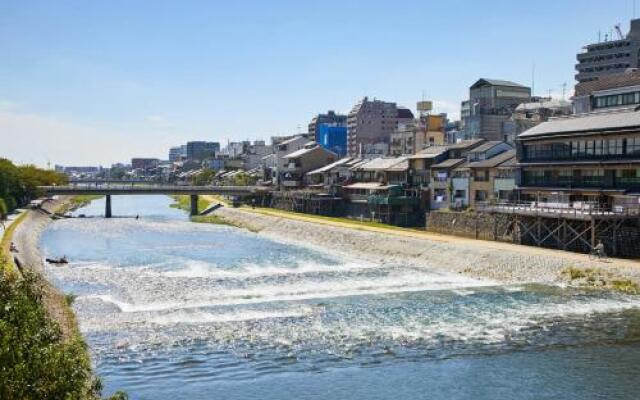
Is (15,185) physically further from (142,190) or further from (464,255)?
(464,255)

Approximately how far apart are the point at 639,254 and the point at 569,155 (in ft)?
36.5

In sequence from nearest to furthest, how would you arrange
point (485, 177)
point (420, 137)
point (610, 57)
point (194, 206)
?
1. point (485, 177)
2. point (420, 137)
3. point (194, 206)
4. point (610, 57)

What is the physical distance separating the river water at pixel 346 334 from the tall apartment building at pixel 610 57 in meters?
84.5

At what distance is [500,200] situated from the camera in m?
55.6

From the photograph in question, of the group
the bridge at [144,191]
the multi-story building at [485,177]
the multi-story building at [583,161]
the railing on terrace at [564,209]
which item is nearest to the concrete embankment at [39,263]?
the bridge at [144,191]

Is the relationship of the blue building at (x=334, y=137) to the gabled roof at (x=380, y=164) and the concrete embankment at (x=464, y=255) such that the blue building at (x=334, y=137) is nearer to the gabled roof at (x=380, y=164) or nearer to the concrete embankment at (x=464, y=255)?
the gabled roof at (x=380, y=164)

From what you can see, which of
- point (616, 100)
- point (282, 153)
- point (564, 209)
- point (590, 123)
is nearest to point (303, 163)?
point (282, 153)

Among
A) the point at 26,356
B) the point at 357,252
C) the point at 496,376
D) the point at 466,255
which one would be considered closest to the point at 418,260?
the point at 466,255

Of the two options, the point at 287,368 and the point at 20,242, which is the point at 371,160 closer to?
the point at 20,242

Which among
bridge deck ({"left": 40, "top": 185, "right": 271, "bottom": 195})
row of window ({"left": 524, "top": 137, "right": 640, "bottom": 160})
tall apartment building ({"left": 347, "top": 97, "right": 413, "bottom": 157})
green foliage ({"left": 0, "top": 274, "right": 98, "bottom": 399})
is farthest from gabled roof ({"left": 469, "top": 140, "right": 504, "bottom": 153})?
tall apartment building ({"left": 347, "top": 97, "right": 413, "bottom": 157})

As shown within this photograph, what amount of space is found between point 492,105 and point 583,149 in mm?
59693

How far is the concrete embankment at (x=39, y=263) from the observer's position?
2765cm

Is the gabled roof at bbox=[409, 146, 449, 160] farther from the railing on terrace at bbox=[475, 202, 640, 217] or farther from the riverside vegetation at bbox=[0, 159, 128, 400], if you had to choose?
the riverside vegetation at bbox=[0, 159, 128, 400]

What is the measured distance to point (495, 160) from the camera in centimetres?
5956
